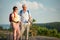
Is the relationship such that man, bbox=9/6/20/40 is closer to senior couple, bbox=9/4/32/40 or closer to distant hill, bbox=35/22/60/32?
senior couple, bbox=9/4/32/40

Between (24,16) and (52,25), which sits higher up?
(24,16)

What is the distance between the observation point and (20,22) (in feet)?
7.29

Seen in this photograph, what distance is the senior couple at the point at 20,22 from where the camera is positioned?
2211mm

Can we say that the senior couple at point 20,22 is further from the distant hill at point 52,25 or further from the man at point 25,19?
the distant hill at point 52,25

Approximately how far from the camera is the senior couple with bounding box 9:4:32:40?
2.21 meters

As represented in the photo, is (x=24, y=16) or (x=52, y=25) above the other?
(x=24, y=16)

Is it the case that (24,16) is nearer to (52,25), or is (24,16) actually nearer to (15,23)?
(15,23)

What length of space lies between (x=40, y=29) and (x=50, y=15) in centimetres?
19

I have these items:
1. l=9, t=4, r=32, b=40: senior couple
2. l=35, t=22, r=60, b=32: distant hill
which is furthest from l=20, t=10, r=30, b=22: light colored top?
l=35, t=22, r=60, b=32: distant hill

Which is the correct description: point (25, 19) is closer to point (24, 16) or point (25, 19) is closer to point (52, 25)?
point (24, 16)

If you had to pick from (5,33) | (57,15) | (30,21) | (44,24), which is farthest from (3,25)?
(57,15)

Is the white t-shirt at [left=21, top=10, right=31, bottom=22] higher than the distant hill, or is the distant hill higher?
the white t-shirt at [left=21, top=10, right=31, bottom=22]

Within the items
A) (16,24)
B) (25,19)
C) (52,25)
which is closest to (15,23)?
(16,24)

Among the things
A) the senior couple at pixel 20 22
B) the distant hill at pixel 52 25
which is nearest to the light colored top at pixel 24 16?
the senior couple at pixel 20 22
